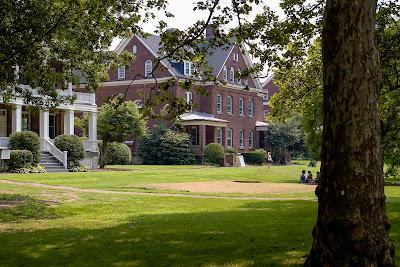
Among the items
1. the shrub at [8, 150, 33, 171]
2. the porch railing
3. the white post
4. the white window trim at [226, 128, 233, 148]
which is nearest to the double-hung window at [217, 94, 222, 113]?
the white window trim at [226, 128, 233, 148]

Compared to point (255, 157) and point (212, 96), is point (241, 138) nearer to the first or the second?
point (255, 157)

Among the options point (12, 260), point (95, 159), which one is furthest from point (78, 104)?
point (12, 260)

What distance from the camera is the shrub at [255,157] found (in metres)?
57.2

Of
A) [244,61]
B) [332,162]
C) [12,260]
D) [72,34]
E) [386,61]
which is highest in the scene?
[244,61]

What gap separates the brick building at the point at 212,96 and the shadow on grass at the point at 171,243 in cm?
3918

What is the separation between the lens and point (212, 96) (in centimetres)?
5703

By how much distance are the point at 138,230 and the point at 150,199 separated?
7613 millimetres

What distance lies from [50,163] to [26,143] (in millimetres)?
2041

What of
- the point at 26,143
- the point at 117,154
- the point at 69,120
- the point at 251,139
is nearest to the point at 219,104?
the point at 251,139

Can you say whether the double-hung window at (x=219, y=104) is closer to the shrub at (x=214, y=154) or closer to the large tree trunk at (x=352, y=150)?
the shrub at (x=214, y=154)

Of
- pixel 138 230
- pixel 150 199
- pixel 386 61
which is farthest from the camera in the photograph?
pixel 150 199

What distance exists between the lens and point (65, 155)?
35.0 metres

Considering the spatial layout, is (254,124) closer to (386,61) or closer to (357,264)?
(386,61)

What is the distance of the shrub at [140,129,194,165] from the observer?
4881 centimetres
